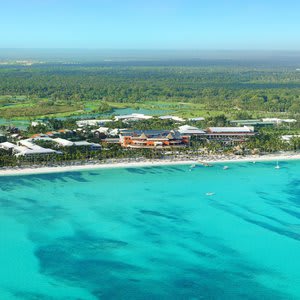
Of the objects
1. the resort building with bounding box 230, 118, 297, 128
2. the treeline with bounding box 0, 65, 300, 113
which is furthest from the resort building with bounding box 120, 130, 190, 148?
the treeline with bounding box 0, 65, 300, 113

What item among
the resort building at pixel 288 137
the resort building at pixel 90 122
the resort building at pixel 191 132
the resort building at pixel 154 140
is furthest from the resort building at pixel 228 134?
the resort building at pixel 90 122

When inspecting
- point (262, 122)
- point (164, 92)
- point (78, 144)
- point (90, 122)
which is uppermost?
point (164, 92)

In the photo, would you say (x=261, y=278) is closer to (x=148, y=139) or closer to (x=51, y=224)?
(x=51, y=224)

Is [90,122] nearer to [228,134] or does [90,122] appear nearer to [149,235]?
[228,134]

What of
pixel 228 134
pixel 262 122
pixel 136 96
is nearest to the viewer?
pixel 228 134

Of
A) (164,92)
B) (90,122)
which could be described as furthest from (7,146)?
(164,92)

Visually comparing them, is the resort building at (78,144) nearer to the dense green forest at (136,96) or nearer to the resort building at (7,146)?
the resort building at (7,146)
